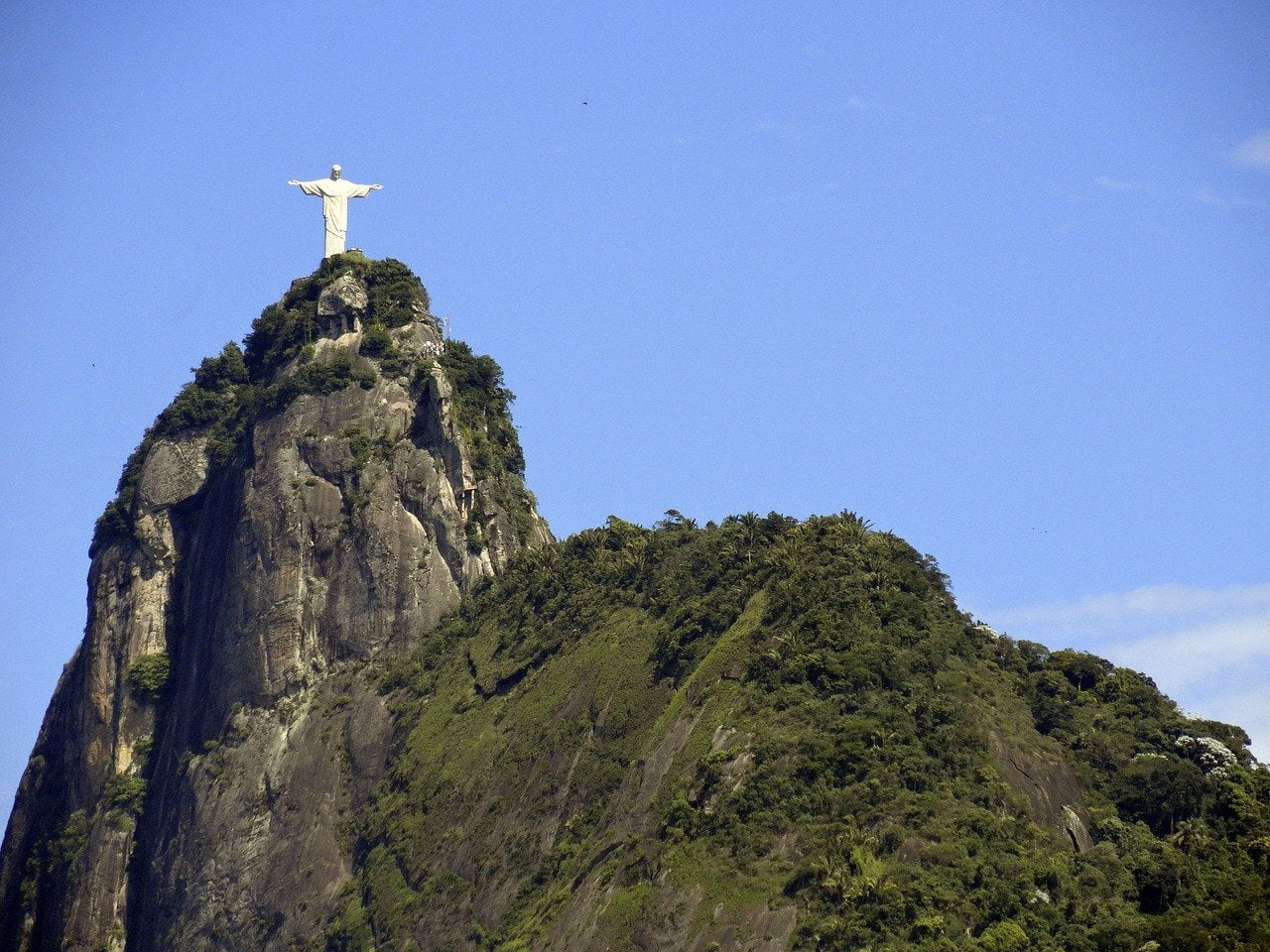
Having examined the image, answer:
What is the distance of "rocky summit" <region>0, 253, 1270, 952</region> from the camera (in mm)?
95500

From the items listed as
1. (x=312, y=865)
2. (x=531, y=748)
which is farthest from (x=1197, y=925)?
(x=312, y=865)

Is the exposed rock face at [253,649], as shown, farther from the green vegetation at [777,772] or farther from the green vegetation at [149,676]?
the green vegetation at [777,772]

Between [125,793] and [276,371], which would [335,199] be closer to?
[276,371]

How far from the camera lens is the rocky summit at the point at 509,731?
313ft

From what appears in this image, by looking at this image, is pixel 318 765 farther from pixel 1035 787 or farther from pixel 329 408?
pixel 1035 787

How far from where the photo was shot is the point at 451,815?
118 metres

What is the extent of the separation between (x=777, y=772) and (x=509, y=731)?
2323 centimetres

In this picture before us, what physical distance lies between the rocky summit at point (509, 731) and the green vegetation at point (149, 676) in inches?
8.1

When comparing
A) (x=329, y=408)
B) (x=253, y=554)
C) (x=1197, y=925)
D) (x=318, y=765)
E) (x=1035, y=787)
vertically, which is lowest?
(x=1197, y=925)

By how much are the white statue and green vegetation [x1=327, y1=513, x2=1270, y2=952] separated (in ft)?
87.1

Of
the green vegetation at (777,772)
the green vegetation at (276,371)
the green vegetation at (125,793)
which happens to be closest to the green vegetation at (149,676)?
the green vegetation at (125,793)

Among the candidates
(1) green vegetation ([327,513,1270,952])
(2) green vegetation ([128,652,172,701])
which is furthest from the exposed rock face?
(1) green vegetation ([327,513,1270,952])

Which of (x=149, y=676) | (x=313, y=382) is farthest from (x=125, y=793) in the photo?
(x=313, y=382)

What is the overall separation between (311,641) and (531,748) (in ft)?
64.4
